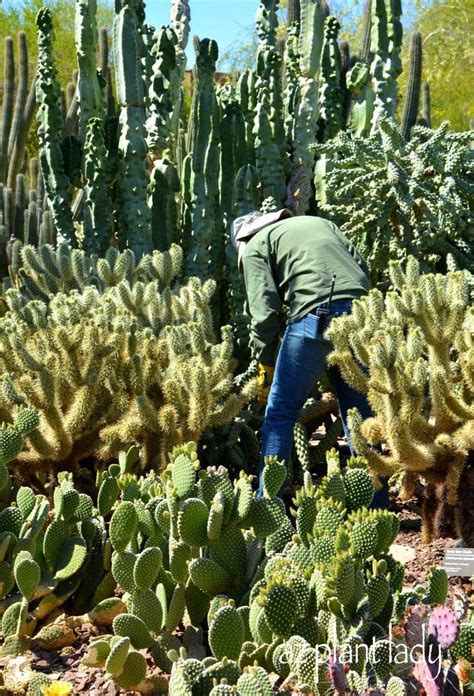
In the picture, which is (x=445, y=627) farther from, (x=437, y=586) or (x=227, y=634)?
(x=227, y=634)

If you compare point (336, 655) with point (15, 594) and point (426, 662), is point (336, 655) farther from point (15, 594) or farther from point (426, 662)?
point (15, 594)

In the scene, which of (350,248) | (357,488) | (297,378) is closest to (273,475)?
(357,488)

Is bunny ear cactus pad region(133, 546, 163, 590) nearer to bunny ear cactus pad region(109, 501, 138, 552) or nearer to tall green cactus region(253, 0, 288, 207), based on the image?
bunny ear cactus pad region(109, 501, 138, 552)

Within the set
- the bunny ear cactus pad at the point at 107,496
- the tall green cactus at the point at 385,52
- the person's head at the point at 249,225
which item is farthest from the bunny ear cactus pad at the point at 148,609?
the tall green cactus at the point at 385,52

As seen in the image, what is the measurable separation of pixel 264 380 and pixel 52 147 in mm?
2990

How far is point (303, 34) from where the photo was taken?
23.5 feet

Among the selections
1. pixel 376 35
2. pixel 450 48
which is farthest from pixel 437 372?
pixel 450 48

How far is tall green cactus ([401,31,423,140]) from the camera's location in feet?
28.0

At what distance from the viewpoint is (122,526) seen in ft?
9.83

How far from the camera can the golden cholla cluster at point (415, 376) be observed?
412 cm

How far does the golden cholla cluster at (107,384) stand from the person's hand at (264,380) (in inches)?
12.1

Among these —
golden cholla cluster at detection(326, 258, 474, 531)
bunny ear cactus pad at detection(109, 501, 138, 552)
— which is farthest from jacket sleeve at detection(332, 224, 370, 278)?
bunny ear cactus pad at detection(109, 501, 138, 552)

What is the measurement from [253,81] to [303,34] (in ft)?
1.83

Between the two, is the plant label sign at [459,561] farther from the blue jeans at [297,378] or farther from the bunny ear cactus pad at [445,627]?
the blue jeans at [297,378]
